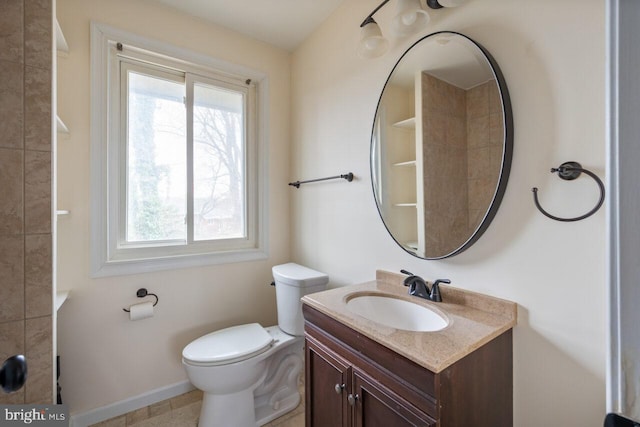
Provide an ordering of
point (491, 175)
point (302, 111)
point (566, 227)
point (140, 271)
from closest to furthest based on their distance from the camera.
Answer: point (566, 227), point (491, 175), point (140, 271), point (302, 111)

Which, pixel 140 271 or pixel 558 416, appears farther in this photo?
pixel 140 271

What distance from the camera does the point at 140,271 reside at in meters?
1.65

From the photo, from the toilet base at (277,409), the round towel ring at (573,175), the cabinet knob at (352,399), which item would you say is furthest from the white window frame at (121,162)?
the round towel ring at (573,175)

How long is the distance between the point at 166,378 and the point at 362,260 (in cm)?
150

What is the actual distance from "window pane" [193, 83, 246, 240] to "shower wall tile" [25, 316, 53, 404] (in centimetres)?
95

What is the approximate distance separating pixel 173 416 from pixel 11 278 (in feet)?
3.84

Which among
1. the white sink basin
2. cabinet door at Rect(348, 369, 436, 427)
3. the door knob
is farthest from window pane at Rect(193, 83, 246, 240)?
cabinet door at Rect(348, 369, 436, 427)

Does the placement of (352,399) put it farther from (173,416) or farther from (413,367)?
(173,416)

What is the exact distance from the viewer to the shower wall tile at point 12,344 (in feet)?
3.15

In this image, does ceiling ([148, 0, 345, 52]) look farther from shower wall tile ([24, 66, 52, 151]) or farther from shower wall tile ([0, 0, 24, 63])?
shower wall tile ([24, 66, 52, 151])

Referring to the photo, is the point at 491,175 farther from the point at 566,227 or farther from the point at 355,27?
the point at 355,27

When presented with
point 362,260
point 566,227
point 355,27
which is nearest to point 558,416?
point 566,227

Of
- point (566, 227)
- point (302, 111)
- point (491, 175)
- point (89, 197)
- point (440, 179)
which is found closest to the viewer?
point (566, 227)

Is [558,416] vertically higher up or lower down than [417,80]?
lower down
